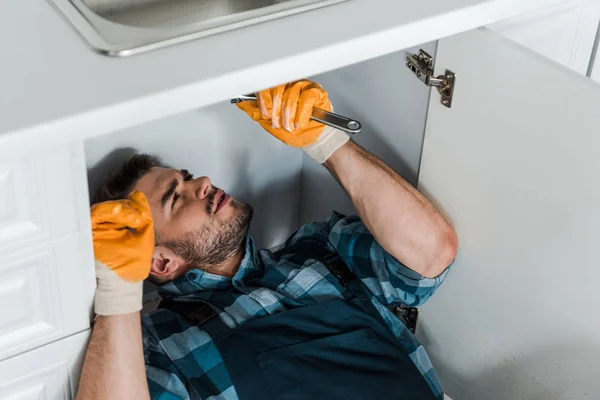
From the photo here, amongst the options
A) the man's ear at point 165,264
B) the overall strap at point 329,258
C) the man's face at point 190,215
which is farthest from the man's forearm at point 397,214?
the man's ear at point 165,264

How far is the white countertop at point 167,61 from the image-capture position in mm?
Answer: 870

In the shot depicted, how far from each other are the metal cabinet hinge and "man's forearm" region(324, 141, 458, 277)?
18 centimetres

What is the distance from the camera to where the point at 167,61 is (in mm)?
966

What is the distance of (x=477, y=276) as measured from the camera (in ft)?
4.73

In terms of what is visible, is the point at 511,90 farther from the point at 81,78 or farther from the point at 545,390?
the point at 81,78

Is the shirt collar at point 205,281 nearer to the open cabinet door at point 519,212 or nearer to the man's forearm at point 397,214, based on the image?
the man's forearm at point 397,214

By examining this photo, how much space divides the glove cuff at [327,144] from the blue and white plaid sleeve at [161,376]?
43 cm

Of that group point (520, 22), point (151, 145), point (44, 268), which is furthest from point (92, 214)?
point (520, 22)

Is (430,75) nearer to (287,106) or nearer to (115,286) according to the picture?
(287,106)

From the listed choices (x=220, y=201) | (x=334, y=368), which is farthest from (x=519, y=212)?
(x=220, y=201)

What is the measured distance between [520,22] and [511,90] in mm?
239

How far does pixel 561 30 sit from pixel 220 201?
0.70m

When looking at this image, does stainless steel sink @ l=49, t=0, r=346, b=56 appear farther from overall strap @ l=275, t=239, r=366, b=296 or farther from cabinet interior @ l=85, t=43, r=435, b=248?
overall strap @ l=275, t=239, r=366, b=296

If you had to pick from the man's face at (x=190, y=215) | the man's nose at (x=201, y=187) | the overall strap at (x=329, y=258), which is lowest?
the overall strap at (x=329, y=258)
